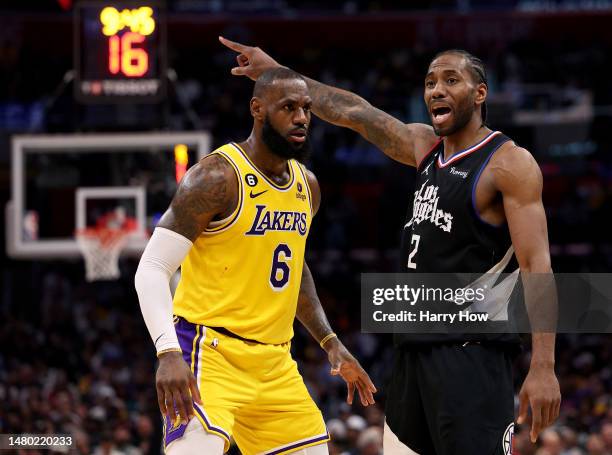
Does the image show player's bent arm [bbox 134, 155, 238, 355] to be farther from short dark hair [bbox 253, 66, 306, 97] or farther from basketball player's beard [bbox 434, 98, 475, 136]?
basketball player's beard [bbox 434, 98, 475, 136]

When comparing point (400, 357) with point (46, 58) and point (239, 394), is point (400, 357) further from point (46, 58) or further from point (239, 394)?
point (46, 58)

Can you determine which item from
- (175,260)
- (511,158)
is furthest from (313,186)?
(511,158)

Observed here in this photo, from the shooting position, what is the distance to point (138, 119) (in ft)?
41.9

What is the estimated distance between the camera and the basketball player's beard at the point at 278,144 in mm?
4988

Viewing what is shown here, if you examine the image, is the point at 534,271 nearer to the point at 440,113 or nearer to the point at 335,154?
the point at 440,113

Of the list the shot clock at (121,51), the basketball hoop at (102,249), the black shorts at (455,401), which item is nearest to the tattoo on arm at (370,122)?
the black shorts at (455,401)

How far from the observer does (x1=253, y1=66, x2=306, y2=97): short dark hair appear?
505 centimetres

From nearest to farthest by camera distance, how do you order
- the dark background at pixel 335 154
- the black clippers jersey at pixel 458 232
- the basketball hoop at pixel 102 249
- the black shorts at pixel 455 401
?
the black shorts at pixel 455 401 → the black clippers jersey at pixel 458 232 → the basketball hoop at pixel 102 249 → the dark background at pixel 335 154

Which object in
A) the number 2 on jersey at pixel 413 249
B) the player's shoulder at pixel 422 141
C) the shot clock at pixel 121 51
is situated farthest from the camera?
the shot clock at pixel 121 51

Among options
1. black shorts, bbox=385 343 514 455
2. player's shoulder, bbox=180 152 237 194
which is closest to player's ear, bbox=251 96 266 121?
player's shoulder, bbox=180 152 237 194

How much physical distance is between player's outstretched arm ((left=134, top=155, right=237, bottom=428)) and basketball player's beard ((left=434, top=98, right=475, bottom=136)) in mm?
1005

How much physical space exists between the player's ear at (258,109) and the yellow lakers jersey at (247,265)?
0.18 m

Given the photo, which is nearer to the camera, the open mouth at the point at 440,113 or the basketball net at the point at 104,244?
the open mouth at the point at 440,113

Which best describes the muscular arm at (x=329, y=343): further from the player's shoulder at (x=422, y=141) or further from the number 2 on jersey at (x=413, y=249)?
the number 2 on jersey at (x=413, y=249)
